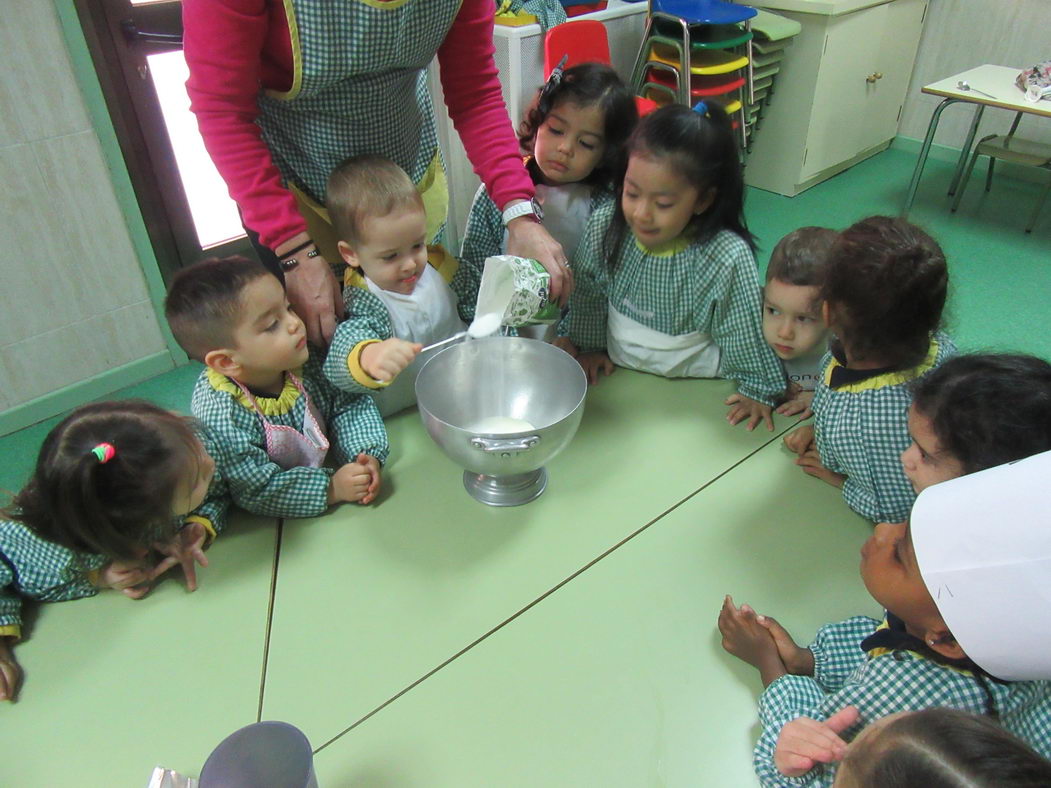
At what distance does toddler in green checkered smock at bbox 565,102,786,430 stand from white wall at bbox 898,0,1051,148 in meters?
2.77

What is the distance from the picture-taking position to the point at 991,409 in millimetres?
696

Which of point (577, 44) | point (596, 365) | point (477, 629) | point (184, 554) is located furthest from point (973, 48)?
point (184, 554)

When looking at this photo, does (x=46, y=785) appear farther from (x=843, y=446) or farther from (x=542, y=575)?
(x=843, y=446)

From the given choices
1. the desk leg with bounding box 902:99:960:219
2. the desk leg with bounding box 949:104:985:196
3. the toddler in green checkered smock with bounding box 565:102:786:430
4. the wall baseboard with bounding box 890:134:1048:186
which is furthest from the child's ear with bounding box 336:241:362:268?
the wall baseboard with bounding box 890:134:1048:186

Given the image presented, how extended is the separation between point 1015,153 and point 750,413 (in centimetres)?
242

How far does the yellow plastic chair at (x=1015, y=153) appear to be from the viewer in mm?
2715

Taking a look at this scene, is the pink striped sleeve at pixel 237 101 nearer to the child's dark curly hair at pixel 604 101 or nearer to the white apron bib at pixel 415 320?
the white apron bib at pixel 415 320

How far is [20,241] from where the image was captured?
1.73m

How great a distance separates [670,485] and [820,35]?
2529 mm

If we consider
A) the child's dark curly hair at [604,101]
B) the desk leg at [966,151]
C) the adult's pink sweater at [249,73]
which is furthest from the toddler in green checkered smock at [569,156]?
the desk leg at [966,151]

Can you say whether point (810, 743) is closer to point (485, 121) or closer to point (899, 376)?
point (899, 376)

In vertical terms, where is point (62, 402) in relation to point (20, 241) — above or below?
below

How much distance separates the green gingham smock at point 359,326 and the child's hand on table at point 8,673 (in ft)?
1.65

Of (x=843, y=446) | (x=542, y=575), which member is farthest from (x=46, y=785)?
(x=843, y=446)
